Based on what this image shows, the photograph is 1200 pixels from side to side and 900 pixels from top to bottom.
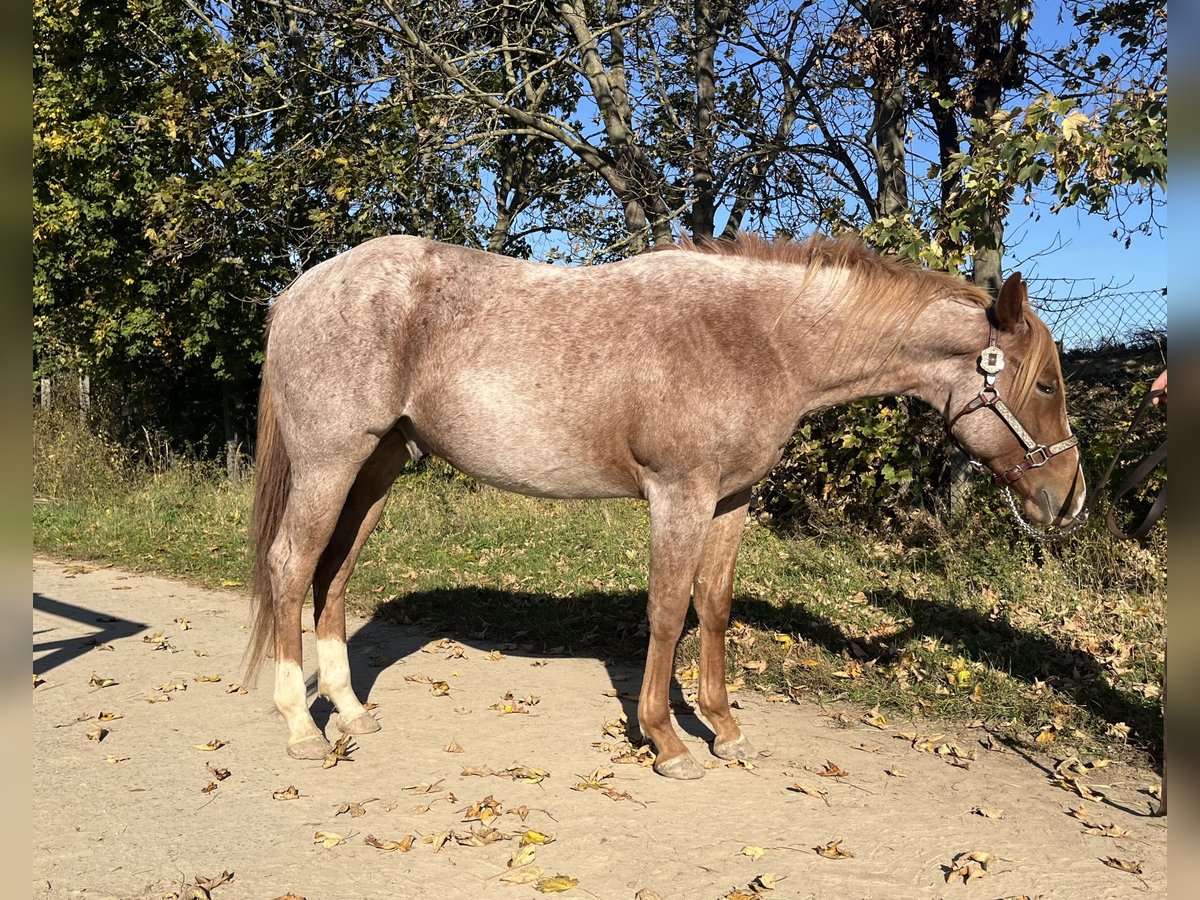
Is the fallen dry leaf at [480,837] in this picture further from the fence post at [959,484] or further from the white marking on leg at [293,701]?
the fence post at [959,484]

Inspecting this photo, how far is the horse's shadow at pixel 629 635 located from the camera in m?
4.92

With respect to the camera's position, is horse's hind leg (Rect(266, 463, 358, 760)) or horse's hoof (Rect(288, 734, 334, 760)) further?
horse's hind leg (Rect(266, 463, 358, 760))

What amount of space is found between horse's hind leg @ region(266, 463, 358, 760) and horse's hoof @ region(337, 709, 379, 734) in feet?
0.83

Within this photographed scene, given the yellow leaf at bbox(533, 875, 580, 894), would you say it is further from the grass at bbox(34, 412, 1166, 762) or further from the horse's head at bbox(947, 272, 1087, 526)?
the horse's head at bbox(947, 272, 1087, 526)

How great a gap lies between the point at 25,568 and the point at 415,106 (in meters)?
10.2

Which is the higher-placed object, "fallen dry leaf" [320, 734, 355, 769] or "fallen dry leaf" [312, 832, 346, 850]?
"fallen dry leaf" [312, 832, 346, 850]

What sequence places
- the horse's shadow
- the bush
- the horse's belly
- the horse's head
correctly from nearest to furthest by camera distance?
the horse's head
the horse's belly
the horse's shadow
the bush

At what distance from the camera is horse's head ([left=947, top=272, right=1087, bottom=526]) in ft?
13.0

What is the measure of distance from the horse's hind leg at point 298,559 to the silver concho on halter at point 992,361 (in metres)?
2.94

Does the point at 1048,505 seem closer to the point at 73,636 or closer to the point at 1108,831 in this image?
the point at 1108,831

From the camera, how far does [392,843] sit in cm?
336

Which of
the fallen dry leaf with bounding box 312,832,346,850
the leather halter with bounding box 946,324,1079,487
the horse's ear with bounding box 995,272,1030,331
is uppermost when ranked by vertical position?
the horse's ear with bounding box 995,272,1030,331

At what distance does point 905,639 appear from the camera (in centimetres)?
576

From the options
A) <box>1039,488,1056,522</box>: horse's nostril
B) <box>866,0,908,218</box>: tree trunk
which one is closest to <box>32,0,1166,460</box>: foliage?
<box>866,0,908,218</box>: tree trunk
